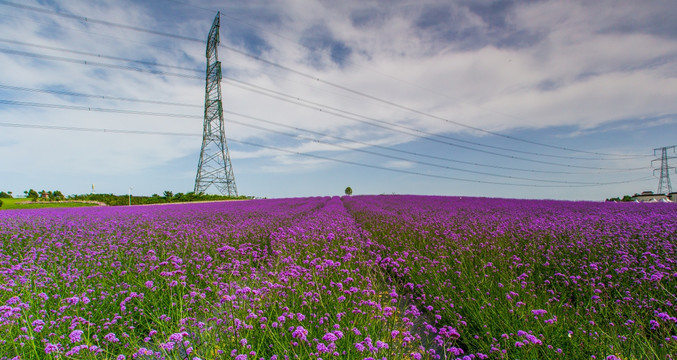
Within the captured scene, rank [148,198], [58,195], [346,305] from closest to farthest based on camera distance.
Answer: [346,305] < [148,198] < [58,195]

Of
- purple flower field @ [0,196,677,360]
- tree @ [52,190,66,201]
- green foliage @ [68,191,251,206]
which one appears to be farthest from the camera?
tree @ [52,190,66,201]

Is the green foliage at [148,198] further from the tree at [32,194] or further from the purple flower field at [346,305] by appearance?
the purple flower field at [346,305]

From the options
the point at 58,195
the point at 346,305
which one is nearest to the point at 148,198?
the point at 58,195

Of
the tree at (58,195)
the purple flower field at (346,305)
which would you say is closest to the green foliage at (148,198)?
the tree at (58,195)

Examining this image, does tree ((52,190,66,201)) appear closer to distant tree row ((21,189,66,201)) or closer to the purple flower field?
distant tree row ((21,189,66,201))

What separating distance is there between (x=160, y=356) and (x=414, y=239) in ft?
15.9

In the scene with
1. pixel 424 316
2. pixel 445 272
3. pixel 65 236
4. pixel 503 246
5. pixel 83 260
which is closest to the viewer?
pixel 424 316

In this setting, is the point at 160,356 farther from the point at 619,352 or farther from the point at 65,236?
the point at 65,236

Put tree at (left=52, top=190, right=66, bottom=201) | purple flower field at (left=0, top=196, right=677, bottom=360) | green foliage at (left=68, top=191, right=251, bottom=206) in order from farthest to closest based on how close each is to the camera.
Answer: tree at (left=52, top=190, right=66, bottom=201) < green foliage at (left=68, top=191, right=251, bottom=206) < purple flower field at (left=0, top=196, right=677, bottom=360)

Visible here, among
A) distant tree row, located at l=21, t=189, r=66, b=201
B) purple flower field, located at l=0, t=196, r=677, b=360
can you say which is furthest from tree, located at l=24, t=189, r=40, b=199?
purple flower field, located at l=0, t=196, r=677, b=360

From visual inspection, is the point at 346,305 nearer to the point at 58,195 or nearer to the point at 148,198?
the point at 148,198

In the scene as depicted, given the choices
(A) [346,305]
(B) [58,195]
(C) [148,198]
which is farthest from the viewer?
(B) [58,195]

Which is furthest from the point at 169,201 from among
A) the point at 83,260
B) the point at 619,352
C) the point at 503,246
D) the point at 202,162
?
the point at 619,352

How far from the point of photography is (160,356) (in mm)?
2039
